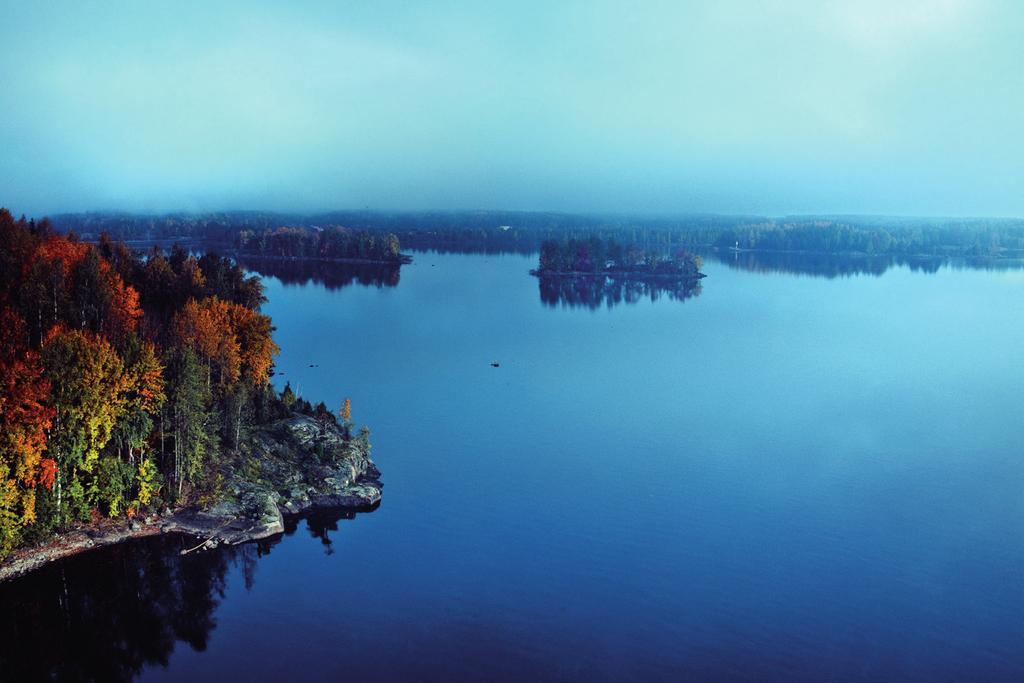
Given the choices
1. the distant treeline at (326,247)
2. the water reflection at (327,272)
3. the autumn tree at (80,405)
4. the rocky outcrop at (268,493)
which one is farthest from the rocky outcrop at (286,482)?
the distant treeline at (326,247)

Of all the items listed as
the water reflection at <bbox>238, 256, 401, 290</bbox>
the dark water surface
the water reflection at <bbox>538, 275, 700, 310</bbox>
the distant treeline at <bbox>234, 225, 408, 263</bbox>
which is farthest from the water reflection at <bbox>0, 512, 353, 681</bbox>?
A: the distant treeline at <bbox>234, 225, 408, 263</bbox>

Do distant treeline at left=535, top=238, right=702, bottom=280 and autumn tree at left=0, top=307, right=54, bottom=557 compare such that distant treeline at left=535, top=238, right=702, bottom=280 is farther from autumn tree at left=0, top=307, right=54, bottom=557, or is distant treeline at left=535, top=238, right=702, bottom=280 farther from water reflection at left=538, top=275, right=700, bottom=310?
autumn tree at left=0, top=307, right=54, bottom=557

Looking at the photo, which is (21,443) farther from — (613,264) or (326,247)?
(326,247)

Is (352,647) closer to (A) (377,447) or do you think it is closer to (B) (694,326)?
(A) (377,447)

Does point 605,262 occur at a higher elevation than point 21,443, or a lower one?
higher

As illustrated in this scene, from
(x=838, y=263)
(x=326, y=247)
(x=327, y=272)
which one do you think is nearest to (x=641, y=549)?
(x=327, y=272)

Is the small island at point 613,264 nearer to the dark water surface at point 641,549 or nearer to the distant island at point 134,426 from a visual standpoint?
the dark water surface at point 641,549

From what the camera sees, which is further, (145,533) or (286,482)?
(286,482)
